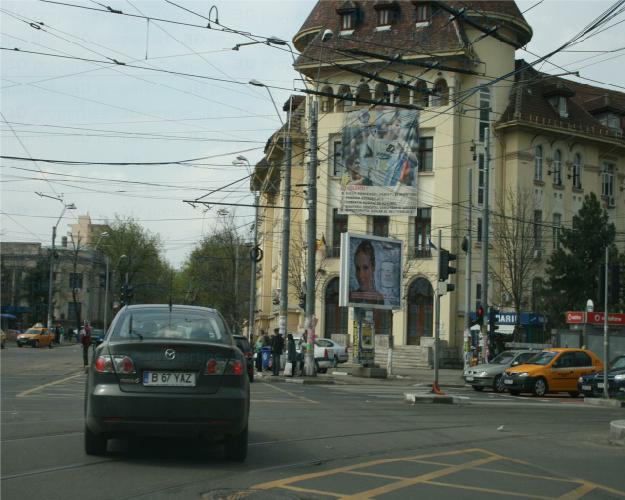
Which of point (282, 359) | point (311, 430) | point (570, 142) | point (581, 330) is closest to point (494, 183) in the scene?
point (570, 142)

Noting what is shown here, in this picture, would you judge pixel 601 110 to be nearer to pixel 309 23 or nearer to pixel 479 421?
pixel 309 23

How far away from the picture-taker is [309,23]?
59000mm

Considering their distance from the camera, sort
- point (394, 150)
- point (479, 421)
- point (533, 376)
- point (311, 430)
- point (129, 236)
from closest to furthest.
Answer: point (311, 430)
point (479, 421)
point (533, 376)
point (394, 150)
point (129, 236)

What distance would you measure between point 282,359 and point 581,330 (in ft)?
39.6

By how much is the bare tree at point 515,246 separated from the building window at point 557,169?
3.86m

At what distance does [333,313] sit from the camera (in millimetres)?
58219

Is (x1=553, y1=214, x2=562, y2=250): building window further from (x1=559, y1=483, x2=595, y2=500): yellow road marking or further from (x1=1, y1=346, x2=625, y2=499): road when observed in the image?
(x1=559, y1=483, x2=595, y2=500): yellow road marking

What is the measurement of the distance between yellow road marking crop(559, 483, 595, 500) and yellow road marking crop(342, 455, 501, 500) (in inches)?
51.3

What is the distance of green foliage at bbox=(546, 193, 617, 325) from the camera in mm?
51062

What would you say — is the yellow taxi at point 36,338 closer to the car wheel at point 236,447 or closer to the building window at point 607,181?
the building window at point 607,181

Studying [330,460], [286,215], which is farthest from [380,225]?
[330,460]

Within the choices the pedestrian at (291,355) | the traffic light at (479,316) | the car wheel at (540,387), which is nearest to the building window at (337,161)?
the traffic light at (479,316)

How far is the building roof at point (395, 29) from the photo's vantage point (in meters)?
52.3

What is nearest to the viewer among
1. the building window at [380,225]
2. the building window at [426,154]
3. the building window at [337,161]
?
the building window at [337,161]
